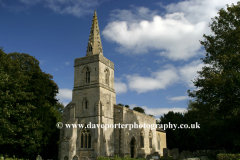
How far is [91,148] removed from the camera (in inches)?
960

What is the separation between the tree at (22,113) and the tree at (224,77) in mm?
18470

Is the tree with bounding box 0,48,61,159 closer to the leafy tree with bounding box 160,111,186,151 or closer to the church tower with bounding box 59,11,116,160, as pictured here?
the church tower with bounding box 59,11,116,160

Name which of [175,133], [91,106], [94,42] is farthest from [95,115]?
[175,133]

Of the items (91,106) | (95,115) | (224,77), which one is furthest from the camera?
(91,106)

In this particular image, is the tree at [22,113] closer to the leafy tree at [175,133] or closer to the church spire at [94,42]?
the church spire at [94,42]

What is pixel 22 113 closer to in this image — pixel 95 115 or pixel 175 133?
pixel 95 115

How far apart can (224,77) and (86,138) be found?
55.2 feet

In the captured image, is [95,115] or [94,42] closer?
[95,115]

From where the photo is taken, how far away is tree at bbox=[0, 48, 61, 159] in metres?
22.9

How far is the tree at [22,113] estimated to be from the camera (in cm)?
2294

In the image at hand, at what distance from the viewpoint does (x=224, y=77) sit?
1766 centimetres

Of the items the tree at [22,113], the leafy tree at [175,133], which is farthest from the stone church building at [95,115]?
the leafy tree at [175,133]

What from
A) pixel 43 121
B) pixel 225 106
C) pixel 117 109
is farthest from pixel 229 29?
Answer: pixel 43 121

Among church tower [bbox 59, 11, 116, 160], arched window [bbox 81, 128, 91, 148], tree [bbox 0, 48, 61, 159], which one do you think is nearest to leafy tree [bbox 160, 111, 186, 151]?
church tower [bbox 59, 11, 116, 160]
